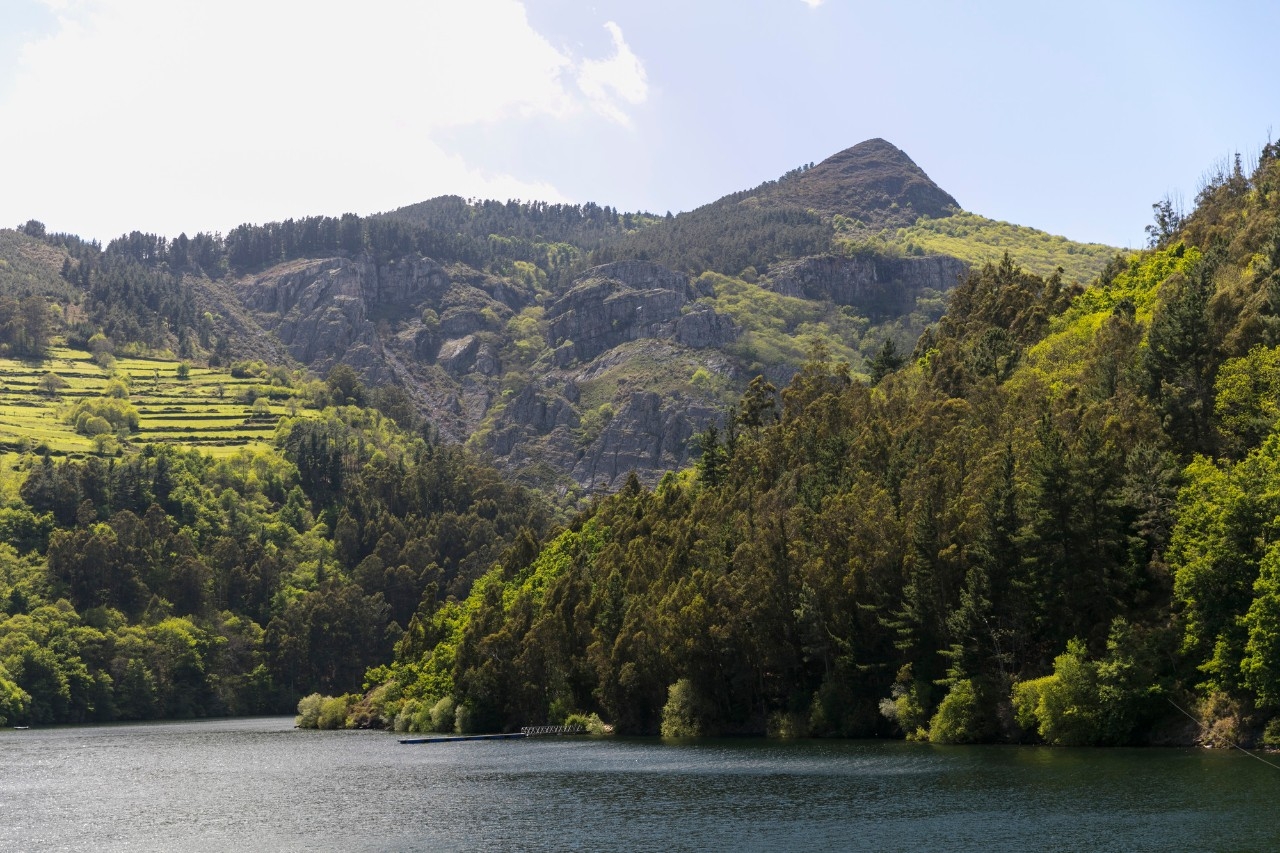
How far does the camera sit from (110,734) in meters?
188

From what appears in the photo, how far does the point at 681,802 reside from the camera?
83188mm

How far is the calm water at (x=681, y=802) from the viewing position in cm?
6762

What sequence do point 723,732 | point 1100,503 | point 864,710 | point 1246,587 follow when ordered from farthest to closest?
1. point 723,732
2. point 864,710
3. point 1100,503
4. point 1246,587

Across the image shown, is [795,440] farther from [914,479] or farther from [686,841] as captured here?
[686,841]

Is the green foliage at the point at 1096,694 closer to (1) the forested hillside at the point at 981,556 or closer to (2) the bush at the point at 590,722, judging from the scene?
(1) the forested hillside at the point at 981,556

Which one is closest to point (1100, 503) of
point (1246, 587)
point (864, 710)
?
point (1246, 587)

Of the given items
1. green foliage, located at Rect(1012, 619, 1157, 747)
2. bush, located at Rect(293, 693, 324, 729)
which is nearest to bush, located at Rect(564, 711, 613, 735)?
bush, located at Rect(293, 693, 324, 729)

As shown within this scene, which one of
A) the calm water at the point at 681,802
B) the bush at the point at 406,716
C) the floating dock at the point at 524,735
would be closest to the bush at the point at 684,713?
the calm water at the point at 681,802

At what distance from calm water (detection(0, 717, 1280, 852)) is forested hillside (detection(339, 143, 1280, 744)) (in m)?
6.30

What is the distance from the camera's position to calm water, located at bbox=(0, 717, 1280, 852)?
67.6 metres

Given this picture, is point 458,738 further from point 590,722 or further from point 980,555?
point 980,555

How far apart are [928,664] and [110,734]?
122071mm

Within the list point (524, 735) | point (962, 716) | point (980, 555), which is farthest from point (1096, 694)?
point (524, 735)

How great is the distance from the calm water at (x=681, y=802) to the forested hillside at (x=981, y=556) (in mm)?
6300
